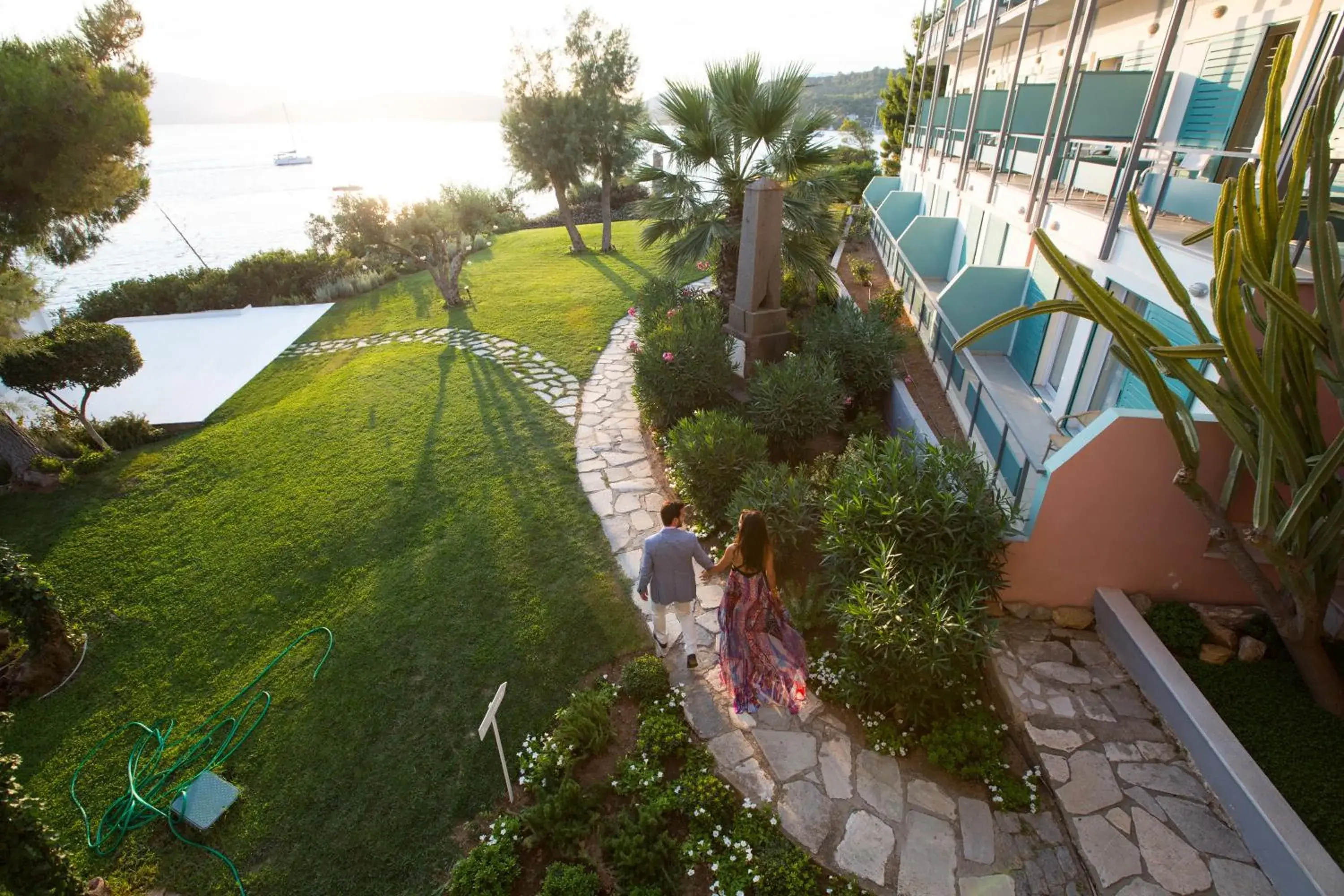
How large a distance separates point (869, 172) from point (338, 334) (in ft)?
80.5

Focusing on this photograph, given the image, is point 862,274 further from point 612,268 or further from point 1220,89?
point 612,268

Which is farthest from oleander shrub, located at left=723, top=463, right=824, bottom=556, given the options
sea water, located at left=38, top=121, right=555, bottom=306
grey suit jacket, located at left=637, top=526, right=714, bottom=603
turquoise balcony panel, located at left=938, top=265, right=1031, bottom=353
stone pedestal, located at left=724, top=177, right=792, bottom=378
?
sea water, located at left=38, top=121, right=555, bottom=306

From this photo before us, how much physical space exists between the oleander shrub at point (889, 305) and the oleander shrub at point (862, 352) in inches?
7.4

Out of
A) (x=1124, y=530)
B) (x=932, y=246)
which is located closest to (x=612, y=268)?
(x=932, y=246)

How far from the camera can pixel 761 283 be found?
30.1 feet

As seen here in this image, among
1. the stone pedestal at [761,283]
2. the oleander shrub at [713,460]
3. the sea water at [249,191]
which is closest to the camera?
the oleander shrub at [713,460]

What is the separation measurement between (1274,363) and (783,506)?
11.4ft

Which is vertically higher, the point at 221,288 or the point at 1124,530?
the point at 1124,530

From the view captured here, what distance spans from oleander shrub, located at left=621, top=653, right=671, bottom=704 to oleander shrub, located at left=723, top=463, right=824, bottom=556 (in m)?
1.56

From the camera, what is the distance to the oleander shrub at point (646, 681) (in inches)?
189

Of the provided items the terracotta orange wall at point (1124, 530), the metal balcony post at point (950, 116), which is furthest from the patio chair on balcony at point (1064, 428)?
the metal balcony post at point (950, 116)

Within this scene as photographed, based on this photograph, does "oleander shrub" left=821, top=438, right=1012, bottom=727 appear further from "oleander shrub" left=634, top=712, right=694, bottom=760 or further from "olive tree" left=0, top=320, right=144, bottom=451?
"olive tree" left=0, top=320, right=144, bottom=451

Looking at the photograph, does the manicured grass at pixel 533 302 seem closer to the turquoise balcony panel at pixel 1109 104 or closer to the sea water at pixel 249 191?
the sea water at pixel 249 191

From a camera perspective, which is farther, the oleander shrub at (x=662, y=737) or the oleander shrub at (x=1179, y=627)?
the oleander shrub at (x=1179, y=627)
